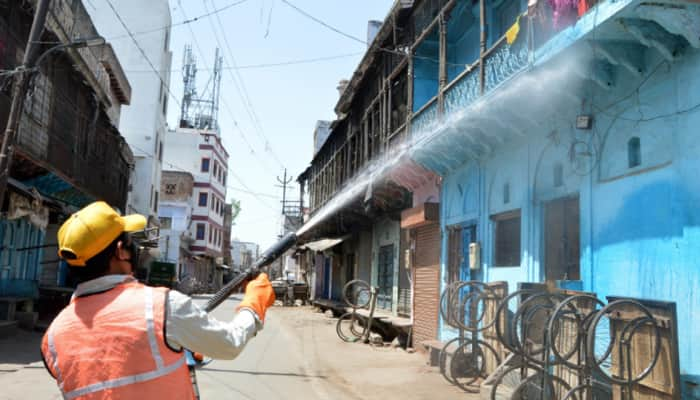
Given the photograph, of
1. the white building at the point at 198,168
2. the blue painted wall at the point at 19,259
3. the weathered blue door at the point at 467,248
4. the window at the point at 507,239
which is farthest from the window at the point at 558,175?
the white building at the point at 198,168

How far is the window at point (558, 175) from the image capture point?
7.92m

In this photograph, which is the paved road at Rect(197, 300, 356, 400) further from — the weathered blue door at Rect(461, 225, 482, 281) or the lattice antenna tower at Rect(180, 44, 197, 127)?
the lattice antenna tower at Rect(180, 44, 197, 127)

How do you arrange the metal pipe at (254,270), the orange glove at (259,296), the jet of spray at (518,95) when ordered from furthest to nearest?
the jet of spray at (518,95) < the metal pipe at (254,270) < the orange glove at (259,296)

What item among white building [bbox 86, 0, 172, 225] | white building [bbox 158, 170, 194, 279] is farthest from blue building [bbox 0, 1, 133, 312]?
white building [bbox 158, 170, 194, 279]

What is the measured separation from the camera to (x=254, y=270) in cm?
271

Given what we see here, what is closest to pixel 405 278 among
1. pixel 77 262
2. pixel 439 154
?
pixel 439 154

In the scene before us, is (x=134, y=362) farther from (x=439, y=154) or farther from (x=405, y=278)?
(x=405, y=278)

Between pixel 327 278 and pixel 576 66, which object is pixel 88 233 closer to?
pixel 576 66

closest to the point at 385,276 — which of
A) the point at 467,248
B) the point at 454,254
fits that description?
the point at 454,254

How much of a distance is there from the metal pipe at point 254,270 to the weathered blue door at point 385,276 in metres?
14.4

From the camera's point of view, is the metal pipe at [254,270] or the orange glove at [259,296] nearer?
the orange glove at [259,296]

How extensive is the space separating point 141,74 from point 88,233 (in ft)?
121

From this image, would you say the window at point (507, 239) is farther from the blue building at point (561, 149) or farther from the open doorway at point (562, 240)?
the open doorway at point (562, 240)

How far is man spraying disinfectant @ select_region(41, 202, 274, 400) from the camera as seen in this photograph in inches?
77.0
